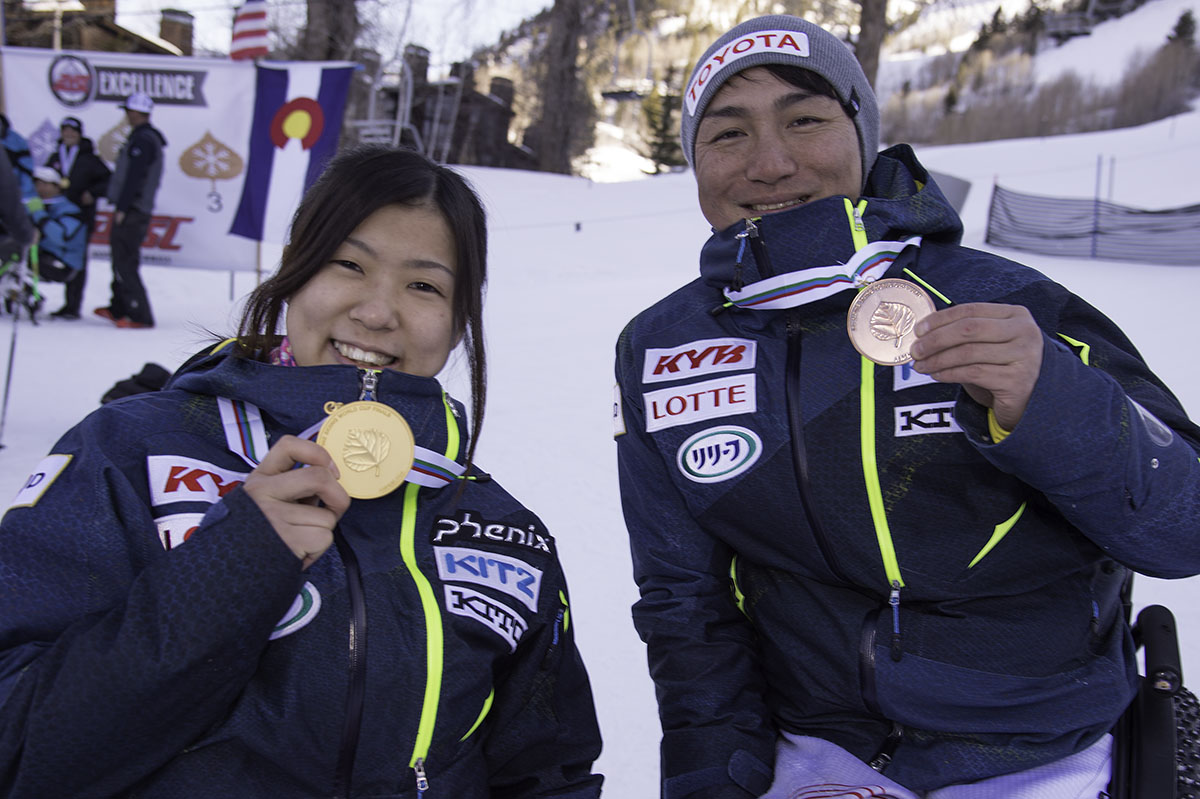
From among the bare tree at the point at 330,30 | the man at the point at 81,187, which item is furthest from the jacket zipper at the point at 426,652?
the bare tree at the point at 330,30

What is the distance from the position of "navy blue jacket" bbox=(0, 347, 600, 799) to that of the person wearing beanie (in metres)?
0.32

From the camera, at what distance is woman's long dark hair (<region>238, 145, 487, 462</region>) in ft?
5.83

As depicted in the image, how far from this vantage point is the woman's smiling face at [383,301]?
1744 millimetres

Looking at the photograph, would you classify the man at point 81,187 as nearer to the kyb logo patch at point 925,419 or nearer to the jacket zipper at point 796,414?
the jacket zipper at point 796,414

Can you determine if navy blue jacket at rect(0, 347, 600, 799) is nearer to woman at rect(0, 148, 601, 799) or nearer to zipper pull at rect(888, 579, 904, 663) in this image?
woman at rect(0, 148, 601, 799)

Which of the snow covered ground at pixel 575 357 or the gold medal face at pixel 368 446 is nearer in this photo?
the gold medal face at pixel 368 446

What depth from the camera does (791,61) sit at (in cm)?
200

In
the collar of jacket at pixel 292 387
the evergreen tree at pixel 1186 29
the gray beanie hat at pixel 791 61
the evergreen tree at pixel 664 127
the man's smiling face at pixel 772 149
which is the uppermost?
the evergreen tree at pixel 1186 29

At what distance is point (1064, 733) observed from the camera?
164 centimetres

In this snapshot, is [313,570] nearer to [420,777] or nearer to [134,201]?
[420,777]

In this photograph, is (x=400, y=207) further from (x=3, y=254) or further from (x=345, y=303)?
(x=3, y=254)

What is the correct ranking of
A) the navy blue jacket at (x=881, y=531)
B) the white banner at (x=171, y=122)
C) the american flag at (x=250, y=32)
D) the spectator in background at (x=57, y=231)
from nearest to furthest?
the navy blue jacket at (x=881, y=531) < the spectator in background at (x=57, y=231) < the white banner at (x=171, y=122) < the american flag at (x=250, y=32)

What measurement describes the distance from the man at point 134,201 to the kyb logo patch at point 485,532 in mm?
7971

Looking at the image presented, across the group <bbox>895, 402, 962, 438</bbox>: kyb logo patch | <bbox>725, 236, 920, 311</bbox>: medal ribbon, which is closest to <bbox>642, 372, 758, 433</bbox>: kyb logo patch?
<bbox>725, 236, 920, 311</bbox>: medal ribbon
